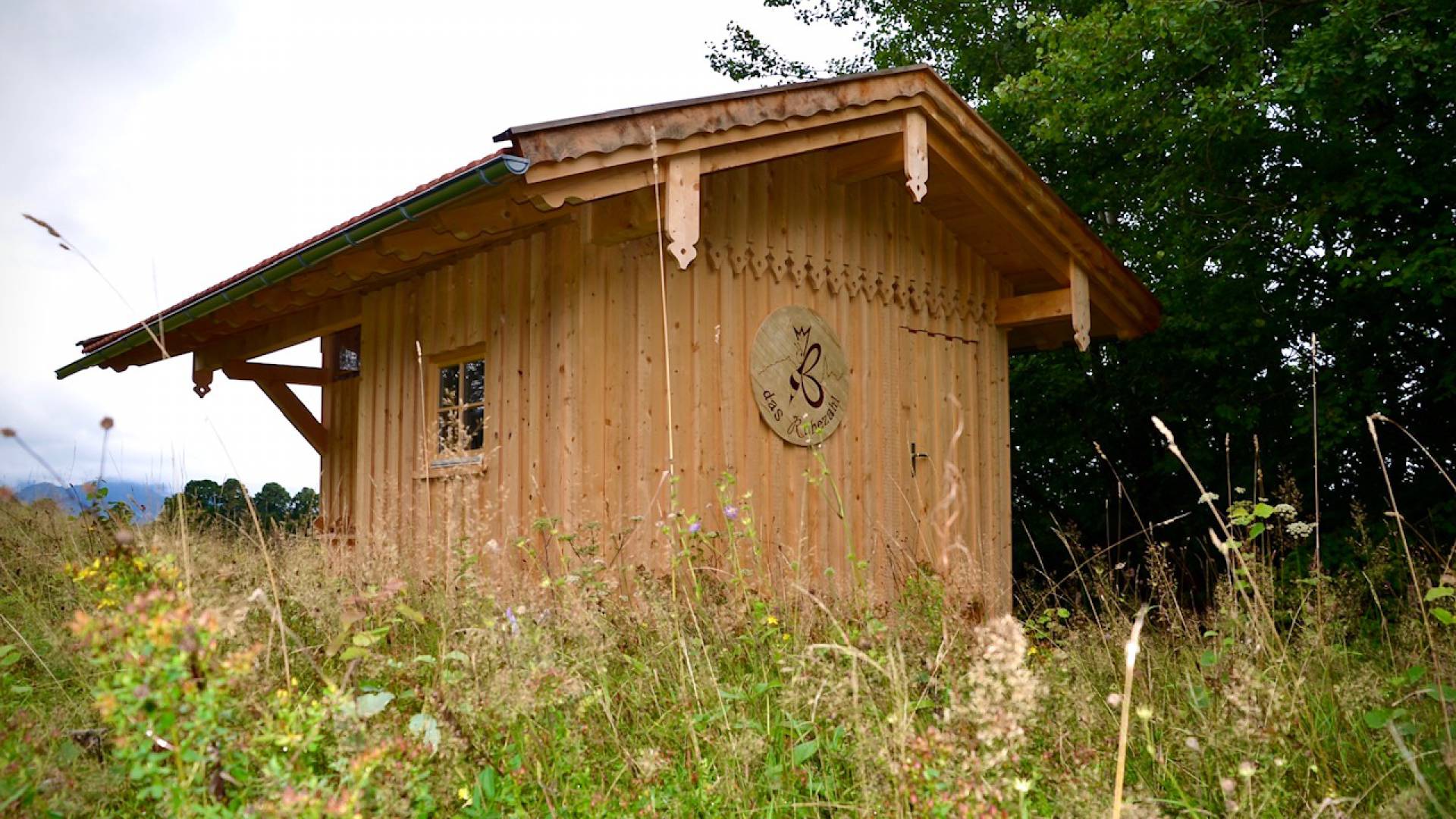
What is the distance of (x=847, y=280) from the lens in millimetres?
7438

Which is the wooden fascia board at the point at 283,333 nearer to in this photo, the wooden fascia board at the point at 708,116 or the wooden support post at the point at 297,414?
the wooden support post at the point at 297,414

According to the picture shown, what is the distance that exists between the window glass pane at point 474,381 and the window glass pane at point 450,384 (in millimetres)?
95

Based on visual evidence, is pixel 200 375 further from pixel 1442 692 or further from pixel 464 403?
pixel 1442 692

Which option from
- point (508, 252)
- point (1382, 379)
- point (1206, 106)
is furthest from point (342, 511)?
point (1382, 379)

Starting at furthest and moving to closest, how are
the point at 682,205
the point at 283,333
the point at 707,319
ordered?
the point at 283,333 → the point at 707,319 → the point at 682,205

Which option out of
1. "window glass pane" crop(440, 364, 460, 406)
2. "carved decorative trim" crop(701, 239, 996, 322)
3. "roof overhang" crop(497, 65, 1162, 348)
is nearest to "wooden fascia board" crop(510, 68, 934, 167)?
"roof overhang" crop(497, 65, 1162, 348)

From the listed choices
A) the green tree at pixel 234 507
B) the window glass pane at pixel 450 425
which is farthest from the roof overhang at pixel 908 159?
the green tree at pixel 234 507

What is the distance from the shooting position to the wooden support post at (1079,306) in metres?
8.33

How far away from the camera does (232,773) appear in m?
2.42

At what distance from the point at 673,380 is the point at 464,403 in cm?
181

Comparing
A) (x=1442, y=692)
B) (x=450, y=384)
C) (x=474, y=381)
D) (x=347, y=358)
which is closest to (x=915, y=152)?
(x=474, y=381)

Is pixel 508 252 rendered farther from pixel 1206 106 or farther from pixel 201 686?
pixel 1206 106

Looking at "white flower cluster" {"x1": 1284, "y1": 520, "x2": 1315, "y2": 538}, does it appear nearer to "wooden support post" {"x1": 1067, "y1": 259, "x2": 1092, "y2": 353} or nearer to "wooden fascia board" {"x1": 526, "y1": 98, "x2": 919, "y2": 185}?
"wooden fascia board" {"x1": 526, "y1": 98, "x2": 919, "y2": 185}

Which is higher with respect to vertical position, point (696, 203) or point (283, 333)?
point (696, 203)
